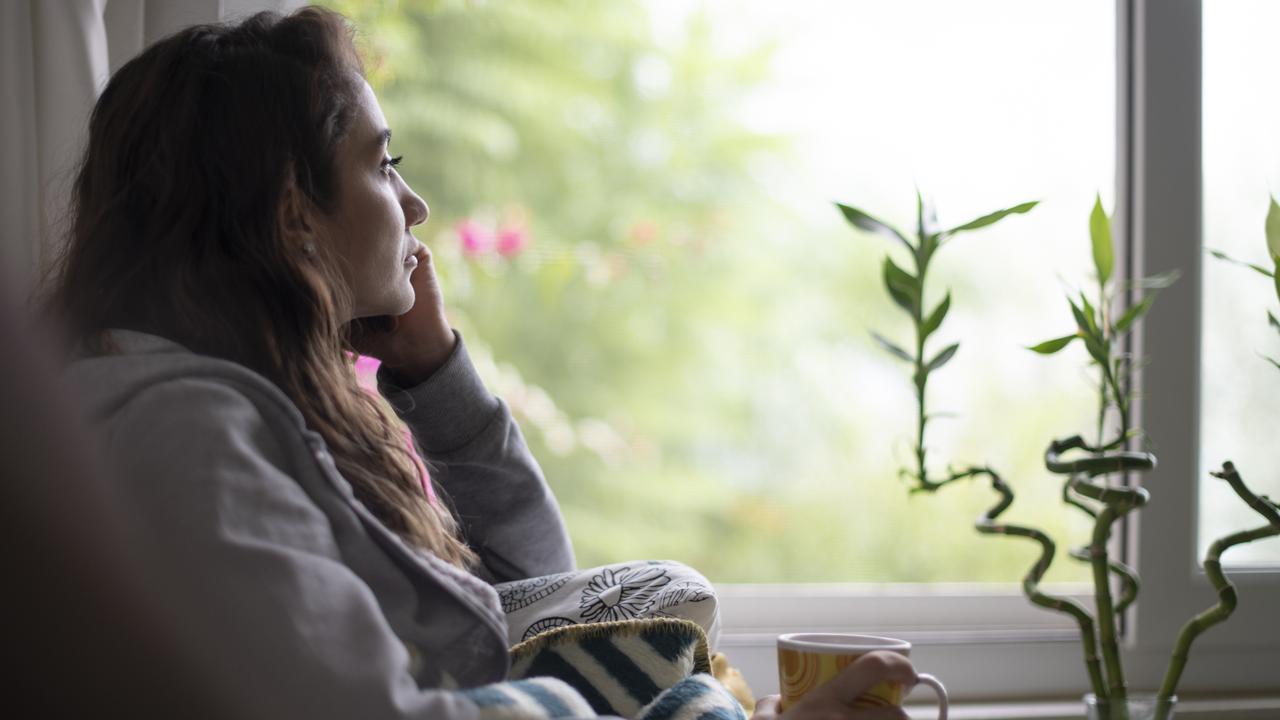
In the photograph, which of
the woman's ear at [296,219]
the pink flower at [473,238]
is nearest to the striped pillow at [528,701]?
the woman's ear at [296,219]

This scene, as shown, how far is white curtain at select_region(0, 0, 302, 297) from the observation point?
1.08m

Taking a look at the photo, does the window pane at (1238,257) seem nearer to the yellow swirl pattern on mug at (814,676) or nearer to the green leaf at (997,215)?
the green leaf at (997,215)

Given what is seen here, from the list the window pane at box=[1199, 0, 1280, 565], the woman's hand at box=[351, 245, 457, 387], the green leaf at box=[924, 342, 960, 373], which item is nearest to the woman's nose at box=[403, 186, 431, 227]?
the woman's hand at box=[351, 245, 457, 387]

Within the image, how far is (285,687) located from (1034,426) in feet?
7.13

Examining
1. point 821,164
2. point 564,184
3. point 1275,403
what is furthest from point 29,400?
point 821,164

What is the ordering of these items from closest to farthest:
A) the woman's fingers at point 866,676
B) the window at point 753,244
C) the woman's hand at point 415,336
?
the woman's fingers at point 866,676, the woman's hand at point 415,336, the window at point 753,244

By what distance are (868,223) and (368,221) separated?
567mm

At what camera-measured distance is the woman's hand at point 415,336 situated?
1129 mm

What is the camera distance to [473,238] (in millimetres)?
2381

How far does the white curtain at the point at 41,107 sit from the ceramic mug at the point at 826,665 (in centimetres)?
85

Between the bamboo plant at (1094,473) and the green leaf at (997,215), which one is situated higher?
the green leaf at (997,215)

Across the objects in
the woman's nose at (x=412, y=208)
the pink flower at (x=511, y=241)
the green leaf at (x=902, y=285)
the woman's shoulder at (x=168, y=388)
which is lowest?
the woman's shoulder at (x=168, y=388)

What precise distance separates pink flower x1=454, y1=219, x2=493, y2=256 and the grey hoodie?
165cm

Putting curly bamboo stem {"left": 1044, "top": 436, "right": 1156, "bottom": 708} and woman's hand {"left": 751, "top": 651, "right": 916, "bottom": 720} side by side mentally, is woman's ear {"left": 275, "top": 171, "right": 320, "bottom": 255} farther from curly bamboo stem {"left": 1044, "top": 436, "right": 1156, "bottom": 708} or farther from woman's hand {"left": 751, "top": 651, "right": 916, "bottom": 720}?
curly bamboo stem {"left": 1044, "top": 436, "right": 1156, "bottom": 708}
